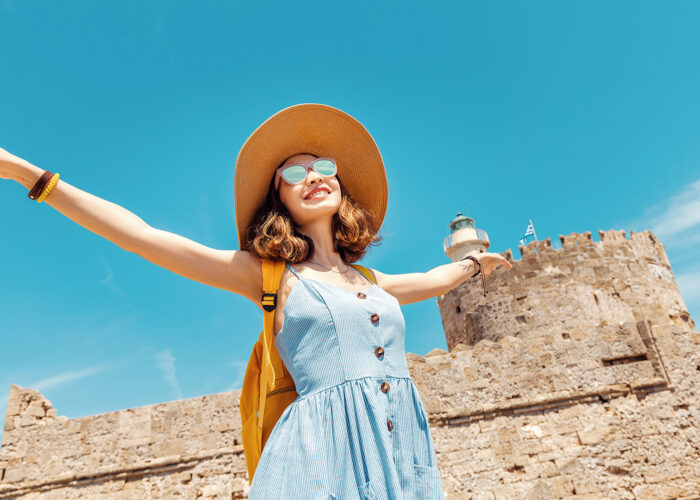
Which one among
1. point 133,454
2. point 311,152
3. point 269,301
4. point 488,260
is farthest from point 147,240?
point 133,454

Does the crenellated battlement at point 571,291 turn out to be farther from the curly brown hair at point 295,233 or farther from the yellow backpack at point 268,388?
the yellow backpack at point 268,388

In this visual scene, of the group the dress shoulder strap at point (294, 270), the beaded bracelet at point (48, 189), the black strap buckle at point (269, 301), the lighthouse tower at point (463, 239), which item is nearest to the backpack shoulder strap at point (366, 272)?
the dress shoulder strap at point (294, 270)

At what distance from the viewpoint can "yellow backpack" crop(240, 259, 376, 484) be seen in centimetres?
192

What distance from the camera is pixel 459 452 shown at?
7.08 meters

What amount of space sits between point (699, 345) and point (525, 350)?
2.29 metres

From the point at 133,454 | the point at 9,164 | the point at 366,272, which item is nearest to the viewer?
the point at 9,164

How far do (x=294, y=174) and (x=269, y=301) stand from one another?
0.60m

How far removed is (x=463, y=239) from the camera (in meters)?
25.0

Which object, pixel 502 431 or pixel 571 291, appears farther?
pixel 571 291

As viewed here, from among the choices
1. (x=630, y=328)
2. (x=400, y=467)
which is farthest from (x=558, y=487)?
(x=400, y=467)

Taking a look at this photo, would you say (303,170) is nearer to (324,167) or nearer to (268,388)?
(324,167)

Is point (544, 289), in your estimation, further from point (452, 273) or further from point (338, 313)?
point (338, 313)

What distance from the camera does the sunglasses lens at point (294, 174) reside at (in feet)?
7.42

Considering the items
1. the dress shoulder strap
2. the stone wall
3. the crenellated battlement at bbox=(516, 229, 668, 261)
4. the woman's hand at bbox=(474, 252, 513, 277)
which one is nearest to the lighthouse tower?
the crenellated battlement at bbox=(516, 229, 668, 261)
